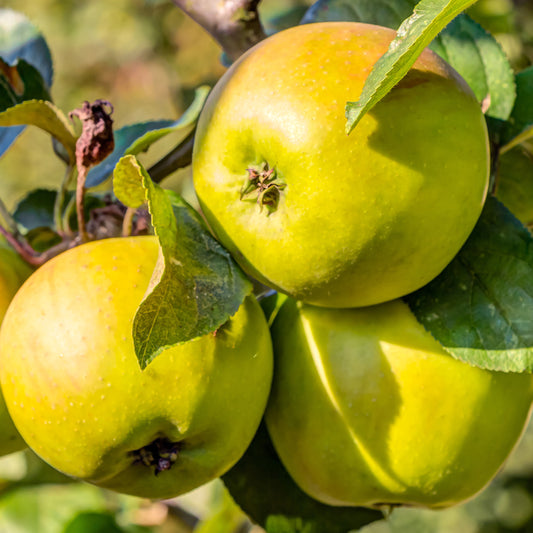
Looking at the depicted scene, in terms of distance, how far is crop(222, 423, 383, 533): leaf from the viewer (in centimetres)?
80

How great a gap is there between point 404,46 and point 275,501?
0.53 m

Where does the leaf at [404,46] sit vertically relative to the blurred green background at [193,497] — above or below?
above

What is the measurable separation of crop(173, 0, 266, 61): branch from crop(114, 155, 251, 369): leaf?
0.24 metres

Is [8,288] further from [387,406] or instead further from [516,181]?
[516,181]

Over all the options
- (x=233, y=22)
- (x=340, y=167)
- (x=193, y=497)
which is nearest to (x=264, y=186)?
(x=340, y=167)

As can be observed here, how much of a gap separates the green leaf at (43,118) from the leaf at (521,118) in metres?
0.43

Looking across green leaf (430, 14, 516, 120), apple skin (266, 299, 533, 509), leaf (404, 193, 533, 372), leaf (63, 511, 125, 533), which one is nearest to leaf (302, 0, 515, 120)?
green leaf (430, 14, 516, 120)

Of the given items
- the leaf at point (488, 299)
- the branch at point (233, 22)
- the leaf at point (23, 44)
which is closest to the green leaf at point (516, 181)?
the leaf at point (488, 299)

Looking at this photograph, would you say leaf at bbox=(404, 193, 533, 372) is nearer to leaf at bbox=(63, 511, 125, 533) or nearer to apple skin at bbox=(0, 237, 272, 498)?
apple skin at bbox=(0, 237, 272, 498)

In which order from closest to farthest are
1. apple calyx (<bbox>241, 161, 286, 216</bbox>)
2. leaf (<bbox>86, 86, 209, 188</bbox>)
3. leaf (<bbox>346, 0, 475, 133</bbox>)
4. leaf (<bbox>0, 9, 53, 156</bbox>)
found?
leaf (<bbox>346, 0, 475, 133</bbox>)
apple calyx (<bbox>241, 161, 286, 216</bbox>)
leaf (<bbox>86, 86, 209, 188</bbox>)
leaf (<bbox>0, 9, 53, 156</bbox>)

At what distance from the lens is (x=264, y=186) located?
1.94 ft

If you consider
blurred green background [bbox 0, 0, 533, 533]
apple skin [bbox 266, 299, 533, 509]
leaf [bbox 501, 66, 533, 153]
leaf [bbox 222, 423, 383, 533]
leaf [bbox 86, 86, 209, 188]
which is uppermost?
leaf [bbox 86, 86, 209, 188]

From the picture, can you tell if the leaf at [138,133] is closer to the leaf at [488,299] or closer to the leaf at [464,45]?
the leaf at [464,45]

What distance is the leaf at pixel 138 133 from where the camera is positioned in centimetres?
72
